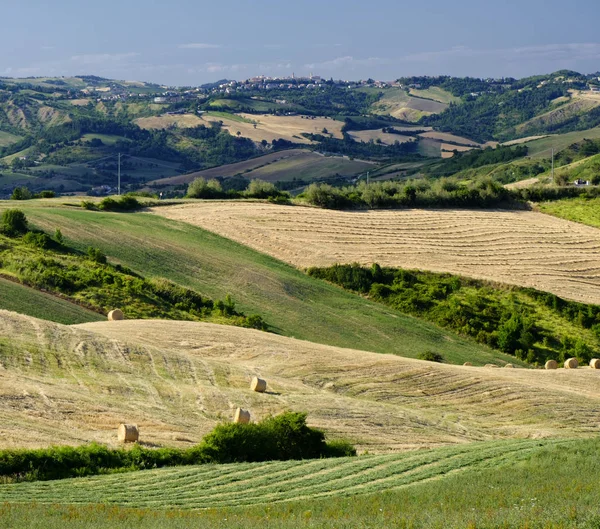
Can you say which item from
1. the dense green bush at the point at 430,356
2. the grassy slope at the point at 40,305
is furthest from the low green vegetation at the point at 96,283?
the dense green bush at the point at 430,356

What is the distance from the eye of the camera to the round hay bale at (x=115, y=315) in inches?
1776

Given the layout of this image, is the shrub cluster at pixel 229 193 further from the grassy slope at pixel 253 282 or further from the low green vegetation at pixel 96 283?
the low green vegetation at pixel 96 283

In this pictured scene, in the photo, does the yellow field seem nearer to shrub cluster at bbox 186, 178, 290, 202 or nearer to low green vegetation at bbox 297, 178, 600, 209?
low green vegetation at bbox 297, 178, 600, 209

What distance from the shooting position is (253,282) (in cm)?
6088

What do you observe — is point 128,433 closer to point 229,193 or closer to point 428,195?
point 229,193

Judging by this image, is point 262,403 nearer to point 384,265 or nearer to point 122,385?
point 122,385

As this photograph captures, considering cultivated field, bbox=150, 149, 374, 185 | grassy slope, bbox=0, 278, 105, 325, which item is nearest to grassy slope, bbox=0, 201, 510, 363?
grassy slope, bbox=0, 278, 105, 325

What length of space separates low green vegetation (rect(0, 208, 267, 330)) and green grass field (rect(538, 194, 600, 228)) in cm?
3989

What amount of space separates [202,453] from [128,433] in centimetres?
198

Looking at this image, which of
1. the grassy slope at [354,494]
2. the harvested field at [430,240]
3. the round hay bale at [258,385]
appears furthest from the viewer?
the harvested field at [430,240]

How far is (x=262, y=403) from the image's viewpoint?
3186 cm

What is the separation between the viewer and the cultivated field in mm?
171250

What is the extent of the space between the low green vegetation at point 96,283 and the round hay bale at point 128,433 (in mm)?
22655

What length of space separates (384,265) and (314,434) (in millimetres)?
40162
